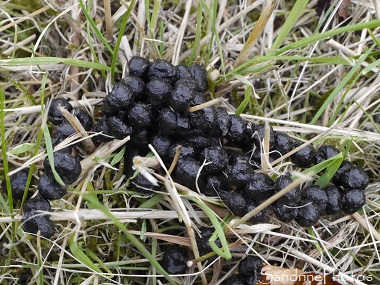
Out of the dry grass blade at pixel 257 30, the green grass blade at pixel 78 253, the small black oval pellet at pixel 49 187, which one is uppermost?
the dry grass blade at pixel 257 30

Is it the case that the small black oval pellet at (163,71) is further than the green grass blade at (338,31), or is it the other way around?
the small black oval pellet at (163,71)

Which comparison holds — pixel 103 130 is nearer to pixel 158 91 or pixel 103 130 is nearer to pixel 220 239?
pixel 158 91

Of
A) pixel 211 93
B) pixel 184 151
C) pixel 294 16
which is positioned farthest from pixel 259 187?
pixel 294 16

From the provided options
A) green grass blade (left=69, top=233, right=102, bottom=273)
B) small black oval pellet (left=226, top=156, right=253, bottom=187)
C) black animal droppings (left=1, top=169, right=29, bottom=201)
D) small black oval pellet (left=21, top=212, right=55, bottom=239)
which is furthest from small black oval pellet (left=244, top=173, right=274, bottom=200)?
black animal droppings (left=1, top=169, right=29, bottom=201)

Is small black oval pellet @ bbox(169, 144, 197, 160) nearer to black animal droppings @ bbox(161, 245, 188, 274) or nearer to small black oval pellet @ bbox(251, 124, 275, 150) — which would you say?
small black oval pellet @ bbox(251, 124, 275, 150)

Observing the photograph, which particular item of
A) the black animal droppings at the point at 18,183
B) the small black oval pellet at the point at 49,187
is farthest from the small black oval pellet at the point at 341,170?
the black animal droppings at the point at 18,183

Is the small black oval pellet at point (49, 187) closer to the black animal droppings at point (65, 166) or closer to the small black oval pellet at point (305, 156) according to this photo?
the black animal droppings at point (65, 166)

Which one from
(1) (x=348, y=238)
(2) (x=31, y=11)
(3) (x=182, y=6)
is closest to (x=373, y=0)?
(3) (x=182, y=6)
